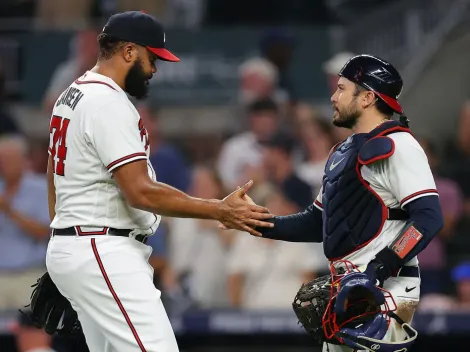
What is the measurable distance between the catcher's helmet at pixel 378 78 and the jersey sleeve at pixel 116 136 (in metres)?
1.04

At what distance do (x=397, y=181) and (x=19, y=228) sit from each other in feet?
14.1

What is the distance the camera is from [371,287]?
428cm

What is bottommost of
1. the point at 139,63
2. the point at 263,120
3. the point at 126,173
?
the point at 263,120

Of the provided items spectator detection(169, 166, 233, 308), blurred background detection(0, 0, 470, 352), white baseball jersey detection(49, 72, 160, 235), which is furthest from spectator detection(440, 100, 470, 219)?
white baseball jersey detection(49, 72, 160, 235)

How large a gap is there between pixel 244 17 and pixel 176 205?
731 centimetres

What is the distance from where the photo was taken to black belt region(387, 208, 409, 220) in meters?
4.57

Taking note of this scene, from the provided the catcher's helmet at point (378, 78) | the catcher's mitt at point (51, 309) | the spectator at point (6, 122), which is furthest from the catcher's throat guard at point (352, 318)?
the spectator at point (6, 122)

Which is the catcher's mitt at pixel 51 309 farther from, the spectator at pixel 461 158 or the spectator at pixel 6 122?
the spectator at pixel 461 158

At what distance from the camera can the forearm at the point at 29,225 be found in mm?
7934

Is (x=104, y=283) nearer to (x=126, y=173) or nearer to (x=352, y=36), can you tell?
(x=126, y=173)

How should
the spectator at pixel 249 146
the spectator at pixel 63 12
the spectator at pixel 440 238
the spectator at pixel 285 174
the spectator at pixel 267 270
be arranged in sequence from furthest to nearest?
the spectator at pixel 63 12, the spectator at pixel 249 146, the spectator at pixel 285 174, the spectator at pixel 440 238, the spectator at pixel 267 270

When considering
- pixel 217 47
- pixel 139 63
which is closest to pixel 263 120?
pixel 217 47

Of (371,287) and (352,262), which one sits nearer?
(371,287)

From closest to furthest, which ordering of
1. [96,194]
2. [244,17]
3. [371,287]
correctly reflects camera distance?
[371,287] → [96,194] → [244,17]
